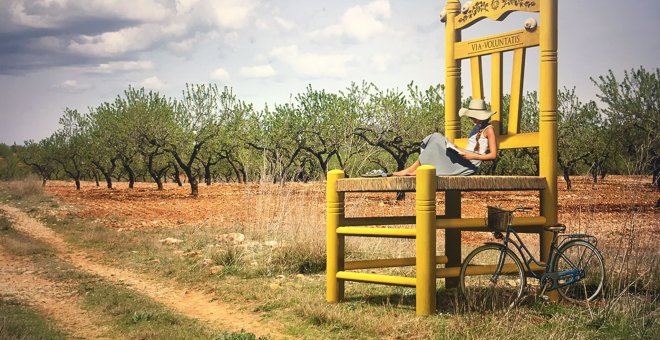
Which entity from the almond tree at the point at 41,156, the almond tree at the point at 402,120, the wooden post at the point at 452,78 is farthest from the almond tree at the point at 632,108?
the almond tree at the point at 41,156

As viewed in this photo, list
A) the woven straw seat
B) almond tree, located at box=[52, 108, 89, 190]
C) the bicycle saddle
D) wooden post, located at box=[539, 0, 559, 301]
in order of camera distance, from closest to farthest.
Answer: the woven straw seat
the bicycle saddle
wooden post, located at box=[539, 0, 559, 301]
almond tree, located at box=[52, 108, 89, 190]

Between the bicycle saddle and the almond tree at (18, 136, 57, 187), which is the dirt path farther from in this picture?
the almond tree at (18, 136, 57, 187)

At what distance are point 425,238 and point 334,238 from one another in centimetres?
115

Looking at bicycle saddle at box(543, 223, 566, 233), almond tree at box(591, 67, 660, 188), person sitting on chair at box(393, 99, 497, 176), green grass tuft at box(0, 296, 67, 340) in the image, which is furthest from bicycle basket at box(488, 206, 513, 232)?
almond tree at box(591, 67, 660, 188)

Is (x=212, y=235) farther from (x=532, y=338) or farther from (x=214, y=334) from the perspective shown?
(x=532, y=338)

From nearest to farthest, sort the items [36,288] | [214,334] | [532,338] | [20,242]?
[532,338] < [214,334] < [36,288] < [20,242]

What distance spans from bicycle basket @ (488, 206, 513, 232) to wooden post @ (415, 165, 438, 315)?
0.61 metres

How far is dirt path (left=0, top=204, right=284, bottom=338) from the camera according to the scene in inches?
258

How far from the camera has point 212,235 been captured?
43.5 feet

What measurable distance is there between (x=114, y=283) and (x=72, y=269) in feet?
4.92

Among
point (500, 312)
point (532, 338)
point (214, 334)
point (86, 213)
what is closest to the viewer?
point (532, 338)

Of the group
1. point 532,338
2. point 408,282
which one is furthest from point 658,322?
point 408,282

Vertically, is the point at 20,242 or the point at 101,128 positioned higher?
the point at 101,128

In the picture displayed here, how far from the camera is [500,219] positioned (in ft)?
20.5
